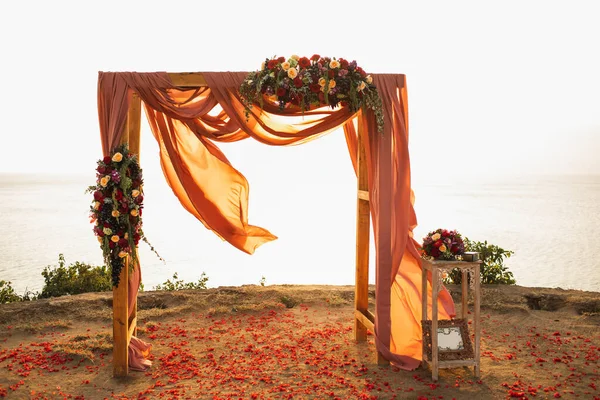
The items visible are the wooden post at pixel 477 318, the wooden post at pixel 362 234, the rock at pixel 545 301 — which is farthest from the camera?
the rock at pixel 545 301

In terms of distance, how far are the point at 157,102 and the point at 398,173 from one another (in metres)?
2.37

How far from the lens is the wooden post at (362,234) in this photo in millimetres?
5953

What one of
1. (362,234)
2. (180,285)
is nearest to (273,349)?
(362,234)

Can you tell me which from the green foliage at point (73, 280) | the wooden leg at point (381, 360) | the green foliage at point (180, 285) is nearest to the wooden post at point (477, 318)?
the wooden leg at point (381, 360)

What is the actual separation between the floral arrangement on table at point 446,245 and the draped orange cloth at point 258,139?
328mm

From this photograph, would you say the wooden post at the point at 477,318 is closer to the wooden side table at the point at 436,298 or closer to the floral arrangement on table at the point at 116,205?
the wooden side table at the point at 436,298

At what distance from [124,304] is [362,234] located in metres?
2.53

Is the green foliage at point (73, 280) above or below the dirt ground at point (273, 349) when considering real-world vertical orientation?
above

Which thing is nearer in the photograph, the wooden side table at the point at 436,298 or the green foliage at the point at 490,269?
the wooden side table at the point at 436,298

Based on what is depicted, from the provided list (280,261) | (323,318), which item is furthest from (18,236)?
(323,318)

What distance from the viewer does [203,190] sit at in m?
5.70

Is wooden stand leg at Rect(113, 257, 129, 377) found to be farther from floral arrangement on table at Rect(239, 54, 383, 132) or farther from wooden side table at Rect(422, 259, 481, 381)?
wooden side table at Rect(422, 259, 481, 381)

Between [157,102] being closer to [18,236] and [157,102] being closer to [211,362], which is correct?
[211,362]

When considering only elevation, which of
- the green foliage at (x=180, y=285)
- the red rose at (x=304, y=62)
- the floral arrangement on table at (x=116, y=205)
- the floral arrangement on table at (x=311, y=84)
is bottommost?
the green foliage at (x=180, y=285)
